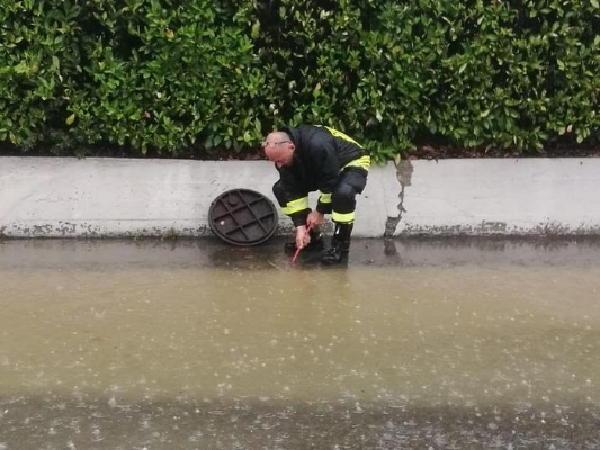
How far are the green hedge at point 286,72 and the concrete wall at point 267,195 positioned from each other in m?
0.23

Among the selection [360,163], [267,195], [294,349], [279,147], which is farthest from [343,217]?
[294,349]

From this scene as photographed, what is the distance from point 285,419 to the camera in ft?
10.8

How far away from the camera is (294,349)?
4.03 meters

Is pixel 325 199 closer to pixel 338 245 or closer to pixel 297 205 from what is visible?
pixel 297 205

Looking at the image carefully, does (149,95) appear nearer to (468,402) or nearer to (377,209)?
(377,209)

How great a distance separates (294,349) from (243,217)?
7.29ft

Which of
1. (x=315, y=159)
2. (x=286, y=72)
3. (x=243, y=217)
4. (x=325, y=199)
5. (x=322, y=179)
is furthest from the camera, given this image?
(x=286, y=72)

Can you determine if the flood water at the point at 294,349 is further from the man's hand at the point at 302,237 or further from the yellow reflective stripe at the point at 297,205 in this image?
the yellow reflective stripe at the point at 297,205

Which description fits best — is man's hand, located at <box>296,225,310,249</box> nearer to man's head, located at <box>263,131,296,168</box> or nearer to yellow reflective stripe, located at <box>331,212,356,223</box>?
yellow reflective stripe, located at <box>331,212,356,223</box>

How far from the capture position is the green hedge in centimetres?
588

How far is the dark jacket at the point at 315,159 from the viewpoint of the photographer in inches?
210

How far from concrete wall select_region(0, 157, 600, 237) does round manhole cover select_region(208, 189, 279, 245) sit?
0.41ft

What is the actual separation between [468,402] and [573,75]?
3.85m

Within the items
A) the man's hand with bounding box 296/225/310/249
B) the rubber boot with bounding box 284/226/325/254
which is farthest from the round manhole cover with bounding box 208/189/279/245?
the man's hand with bounding box 296/225/310/249
